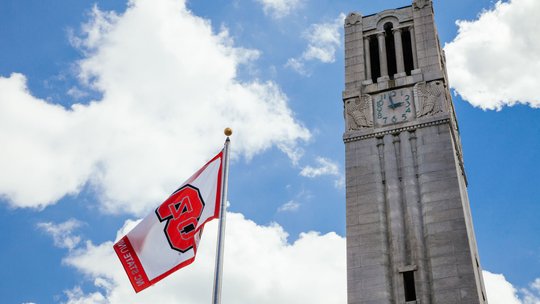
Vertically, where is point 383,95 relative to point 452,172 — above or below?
above

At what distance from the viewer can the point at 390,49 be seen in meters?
42.4

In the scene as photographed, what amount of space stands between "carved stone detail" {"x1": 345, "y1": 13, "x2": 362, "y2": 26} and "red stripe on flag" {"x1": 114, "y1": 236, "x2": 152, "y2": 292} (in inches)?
1047

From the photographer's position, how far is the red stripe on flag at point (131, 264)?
67.6ft

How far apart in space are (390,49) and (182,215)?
24594 millimetres

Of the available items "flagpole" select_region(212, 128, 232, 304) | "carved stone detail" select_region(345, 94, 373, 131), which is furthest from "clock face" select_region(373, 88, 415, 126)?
"flagpole" select_region(212, 128, 232, 304)

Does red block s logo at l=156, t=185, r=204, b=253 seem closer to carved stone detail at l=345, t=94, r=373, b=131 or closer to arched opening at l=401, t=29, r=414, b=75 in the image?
carved stone detail at l=345, t=94, r=373, b=131

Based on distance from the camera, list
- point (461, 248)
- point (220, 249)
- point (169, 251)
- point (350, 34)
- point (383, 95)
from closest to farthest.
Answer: point (220, 249), point (169, 251), point (461, 248), point (383, 95), point (350, 34)

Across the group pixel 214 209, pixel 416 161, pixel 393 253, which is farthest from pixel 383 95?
pixel 214 209

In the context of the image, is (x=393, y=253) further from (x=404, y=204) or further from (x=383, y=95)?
(x=383, y=95)

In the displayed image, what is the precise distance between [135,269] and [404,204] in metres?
17.1

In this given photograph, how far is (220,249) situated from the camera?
64.0 ft

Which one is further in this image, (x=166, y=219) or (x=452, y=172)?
(x=452, y=172)

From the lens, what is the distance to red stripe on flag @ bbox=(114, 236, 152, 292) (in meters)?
20.6

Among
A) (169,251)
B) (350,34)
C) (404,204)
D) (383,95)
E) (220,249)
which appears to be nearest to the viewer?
(220,249)
